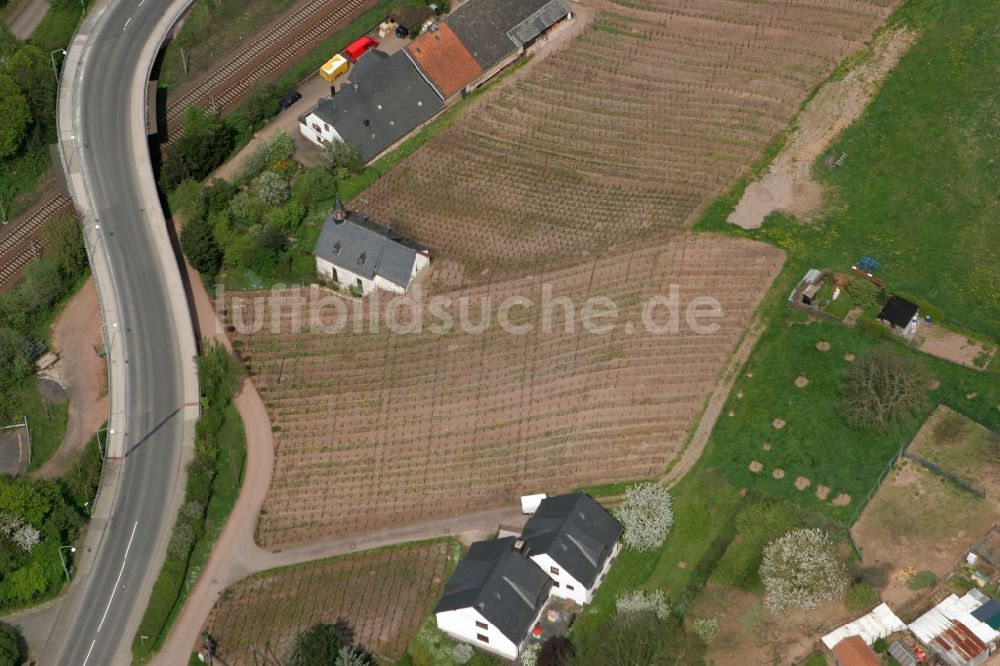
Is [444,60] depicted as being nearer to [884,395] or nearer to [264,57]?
[264,57]

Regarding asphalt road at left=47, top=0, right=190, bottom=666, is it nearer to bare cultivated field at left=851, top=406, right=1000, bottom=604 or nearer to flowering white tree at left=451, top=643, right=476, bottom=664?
flowering white tree at left=451, top=643, right=476, bottom=664

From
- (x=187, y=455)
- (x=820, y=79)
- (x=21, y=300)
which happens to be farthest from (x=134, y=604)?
(x=820, y=79)

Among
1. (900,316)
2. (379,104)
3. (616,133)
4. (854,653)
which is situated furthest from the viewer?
(379,104)

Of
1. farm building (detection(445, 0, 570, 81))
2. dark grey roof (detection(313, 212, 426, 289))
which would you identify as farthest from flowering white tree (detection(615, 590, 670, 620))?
farm building (detection(445, 0, 570, 81))

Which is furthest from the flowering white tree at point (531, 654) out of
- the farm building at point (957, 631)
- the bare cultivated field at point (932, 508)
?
the farm building at point (957, 631)

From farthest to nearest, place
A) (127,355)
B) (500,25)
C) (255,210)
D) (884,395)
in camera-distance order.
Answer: (500,25) < (255,210) < (127,355) < (884,395)

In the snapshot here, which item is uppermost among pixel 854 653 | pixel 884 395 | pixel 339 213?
pixel 339 213

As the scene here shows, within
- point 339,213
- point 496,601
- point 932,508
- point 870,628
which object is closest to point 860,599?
point 870,628
